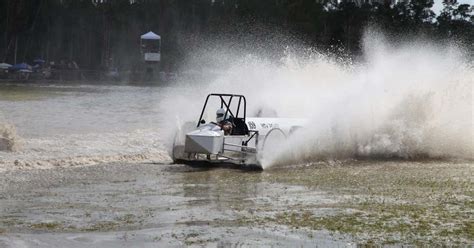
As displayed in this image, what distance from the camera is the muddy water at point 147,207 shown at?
416 inches

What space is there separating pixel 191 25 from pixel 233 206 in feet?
327

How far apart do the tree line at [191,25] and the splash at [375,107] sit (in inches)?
1748

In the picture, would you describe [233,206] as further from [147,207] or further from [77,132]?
[77,132]

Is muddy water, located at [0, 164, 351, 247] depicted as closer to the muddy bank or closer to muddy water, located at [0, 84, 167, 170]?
the muddy bank

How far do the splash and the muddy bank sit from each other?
2.88 meters

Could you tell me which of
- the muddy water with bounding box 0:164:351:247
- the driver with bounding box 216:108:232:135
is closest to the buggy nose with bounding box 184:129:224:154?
the muddy water with bounding box 0:164:351:247

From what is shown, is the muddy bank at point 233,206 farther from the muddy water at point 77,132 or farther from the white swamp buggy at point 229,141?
the muddy water at point 77,132

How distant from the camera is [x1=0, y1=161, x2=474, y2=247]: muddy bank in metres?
10.7

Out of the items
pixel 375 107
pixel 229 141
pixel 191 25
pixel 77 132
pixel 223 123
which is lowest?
pixel 77 132

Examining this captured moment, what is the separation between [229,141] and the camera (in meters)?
19.0

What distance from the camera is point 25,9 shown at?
96875 mm

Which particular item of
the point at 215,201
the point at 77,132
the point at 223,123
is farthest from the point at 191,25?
the point at 215,201

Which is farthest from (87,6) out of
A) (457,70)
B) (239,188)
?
(239,188)

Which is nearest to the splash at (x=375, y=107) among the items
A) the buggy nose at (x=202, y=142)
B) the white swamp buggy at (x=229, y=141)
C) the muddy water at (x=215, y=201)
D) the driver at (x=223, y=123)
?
the white swamp buggy at (x=229, y=141)
